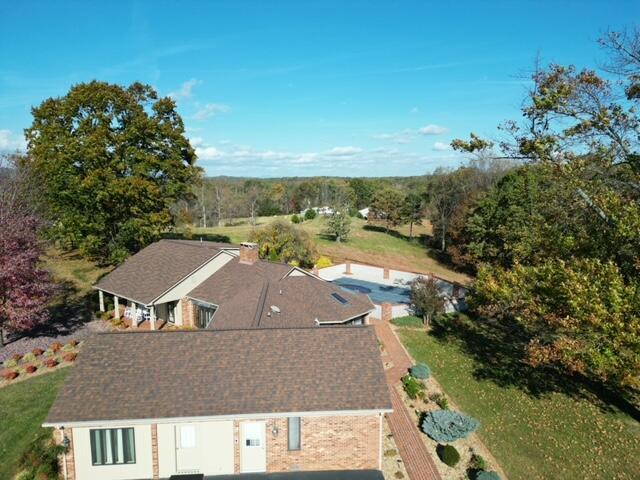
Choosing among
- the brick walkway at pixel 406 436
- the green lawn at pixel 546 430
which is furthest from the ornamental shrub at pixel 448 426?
the green lawn at pixel 546 430

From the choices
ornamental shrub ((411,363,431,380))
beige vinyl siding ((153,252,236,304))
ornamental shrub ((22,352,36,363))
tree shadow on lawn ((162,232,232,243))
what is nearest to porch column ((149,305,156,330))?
beige vinyl siding ((153,252,236,304))

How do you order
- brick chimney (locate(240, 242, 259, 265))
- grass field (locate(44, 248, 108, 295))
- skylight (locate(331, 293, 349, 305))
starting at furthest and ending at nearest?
grass field (locate(44, 248, 108, 295)), brick chimney (locate(240, 242, 259, 265)), skylight (locate(331, 293, 349, 305))

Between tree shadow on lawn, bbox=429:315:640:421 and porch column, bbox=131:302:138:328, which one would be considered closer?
tree shadow on lawn, bbox=429:315:640:421

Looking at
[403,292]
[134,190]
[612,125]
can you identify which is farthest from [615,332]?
[134,190]

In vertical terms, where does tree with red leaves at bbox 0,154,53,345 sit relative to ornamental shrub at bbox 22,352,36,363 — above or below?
above

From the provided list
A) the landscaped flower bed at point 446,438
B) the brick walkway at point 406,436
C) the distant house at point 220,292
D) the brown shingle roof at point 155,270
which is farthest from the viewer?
the brown shingle roof at point 155,270

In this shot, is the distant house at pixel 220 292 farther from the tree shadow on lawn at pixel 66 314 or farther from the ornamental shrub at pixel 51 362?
the ornamental shrub at pixel 51 362

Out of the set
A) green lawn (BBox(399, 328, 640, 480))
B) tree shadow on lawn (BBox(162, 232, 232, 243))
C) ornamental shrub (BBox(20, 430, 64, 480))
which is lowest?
green lawn (BBox(399, 328, 640, 480))

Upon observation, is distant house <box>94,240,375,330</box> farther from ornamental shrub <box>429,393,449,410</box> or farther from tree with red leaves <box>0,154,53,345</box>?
ornamental shrub <box>429,393,449,410</box>
